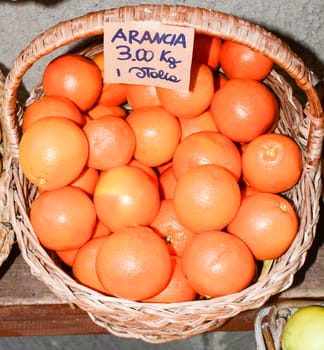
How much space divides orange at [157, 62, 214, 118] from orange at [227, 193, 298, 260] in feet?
0.58

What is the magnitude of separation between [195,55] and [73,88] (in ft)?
0.74

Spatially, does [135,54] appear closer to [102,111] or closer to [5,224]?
[102,111]

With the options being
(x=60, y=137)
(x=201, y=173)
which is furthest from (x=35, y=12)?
(x=201, y=173)

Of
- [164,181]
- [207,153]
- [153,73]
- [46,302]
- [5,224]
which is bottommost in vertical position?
[46,302]

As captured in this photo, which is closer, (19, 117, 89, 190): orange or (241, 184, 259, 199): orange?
(19, 117, 89, 190): orange

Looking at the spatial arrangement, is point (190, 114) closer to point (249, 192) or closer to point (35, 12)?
point (249, 192)

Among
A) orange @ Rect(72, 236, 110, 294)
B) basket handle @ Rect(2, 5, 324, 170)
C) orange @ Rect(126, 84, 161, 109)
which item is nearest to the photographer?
basket handle @ Rect(2, 5, 324, 170)

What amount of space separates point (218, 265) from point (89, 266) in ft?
0.66

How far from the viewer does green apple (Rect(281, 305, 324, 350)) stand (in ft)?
2.73

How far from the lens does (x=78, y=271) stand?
84 cm

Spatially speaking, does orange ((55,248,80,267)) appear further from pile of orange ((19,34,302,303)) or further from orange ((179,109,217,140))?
orange ((179,109,217,140))

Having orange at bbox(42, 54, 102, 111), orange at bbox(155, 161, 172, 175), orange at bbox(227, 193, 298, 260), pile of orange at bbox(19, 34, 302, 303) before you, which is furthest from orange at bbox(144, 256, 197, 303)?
orange at bbox(42, 54, 102, 111)

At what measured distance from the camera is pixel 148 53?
30.2 inches

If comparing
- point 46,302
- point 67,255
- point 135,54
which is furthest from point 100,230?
point 135,54
